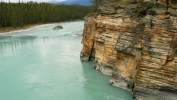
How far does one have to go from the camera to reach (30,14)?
295 ft

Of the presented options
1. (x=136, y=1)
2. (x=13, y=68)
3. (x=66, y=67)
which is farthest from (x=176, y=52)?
(x=13, y=68)

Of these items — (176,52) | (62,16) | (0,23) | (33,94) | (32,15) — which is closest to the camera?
(176,52)

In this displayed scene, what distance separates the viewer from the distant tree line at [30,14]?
7619 centimetres

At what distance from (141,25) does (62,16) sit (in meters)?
94.3

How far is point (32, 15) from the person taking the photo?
9125cm

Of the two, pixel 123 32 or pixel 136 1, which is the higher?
pixel 136 1

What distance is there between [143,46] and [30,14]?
7920 centimetres

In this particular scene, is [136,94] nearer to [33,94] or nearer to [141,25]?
[141,25]

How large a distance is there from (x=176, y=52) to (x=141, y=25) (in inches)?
167

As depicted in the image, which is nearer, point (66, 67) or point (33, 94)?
point (33, 94)

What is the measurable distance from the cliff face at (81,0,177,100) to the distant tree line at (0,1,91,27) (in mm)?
58451

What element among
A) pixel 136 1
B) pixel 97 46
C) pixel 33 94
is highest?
pixel 136 1

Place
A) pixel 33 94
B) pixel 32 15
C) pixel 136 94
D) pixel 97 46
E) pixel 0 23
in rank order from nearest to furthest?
pixel 136 94 < pixel 33 94 < pixel 97 46 < pixel 0 23 < pixel 32 15

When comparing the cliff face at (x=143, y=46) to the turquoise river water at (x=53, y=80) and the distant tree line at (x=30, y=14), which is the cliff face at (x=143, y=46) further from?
the distant tree line at (x=30, y=14)
